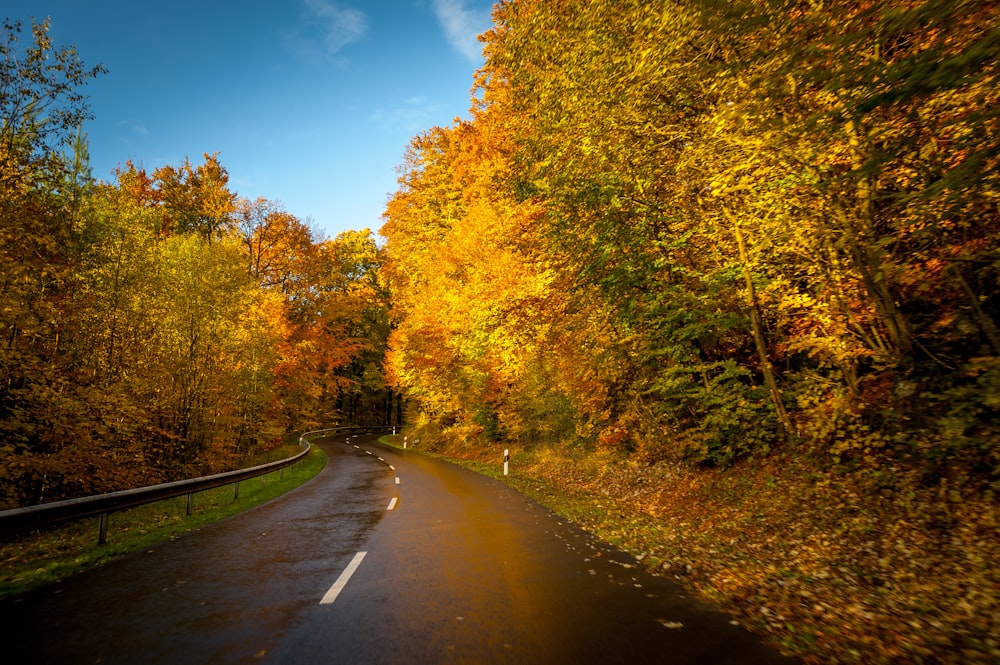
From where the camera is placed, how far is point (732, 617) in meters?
4.45

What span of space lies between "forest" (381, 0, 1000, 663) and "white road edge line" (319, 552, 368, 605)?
3.99 m

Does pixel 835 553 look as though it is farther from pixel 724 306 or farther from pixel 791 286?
pixel 724 306

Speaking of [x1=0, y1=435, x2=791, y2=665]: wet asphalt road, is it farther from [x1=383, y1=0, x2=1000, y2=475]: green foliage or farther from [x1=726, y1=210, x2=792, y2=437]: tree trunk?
[x1=726, y1=210, x2=792, y2=437]: tree trunk

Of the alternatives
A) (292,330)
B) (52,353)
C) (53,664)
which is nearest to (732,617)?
(53,664)

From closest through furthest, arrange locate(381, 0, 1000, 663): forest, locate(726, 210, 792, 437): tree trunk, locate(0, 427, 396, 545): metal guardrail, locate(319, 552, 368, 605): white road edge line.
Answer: locate(381, 0, 1000, 663): forest
locate(319, 552, 368, 605): white road edge line
locate(0, 427, 396, 545): metal guardrail
locate(726, 210, 792, 437): tree trunk

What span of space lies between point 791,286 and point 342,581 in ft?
26.9

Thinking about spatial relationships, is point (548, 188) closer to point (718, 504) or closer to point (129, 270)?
point (718, 504)

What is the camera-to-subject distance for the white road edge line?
474cm

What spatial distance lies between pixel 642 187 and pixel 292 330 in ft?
85.4

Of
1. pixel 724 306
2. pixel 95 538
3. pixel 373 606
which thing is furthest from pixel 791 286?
pixel 95 538

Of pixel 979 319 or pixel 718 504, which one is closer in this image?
pixel 979 319

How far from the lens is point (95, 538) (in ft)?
27.1

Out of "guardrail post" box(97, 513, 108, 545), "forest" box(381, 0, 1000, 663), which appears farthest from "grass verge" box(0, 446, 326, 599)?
"forest" box(381, 0, 1000, 663)

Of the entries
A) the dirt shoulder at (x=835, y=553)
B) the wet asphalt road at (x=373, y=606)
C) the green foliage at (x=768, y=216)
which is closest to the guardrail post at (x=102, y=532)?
the wet asphalt road at (x=373, y=606)
